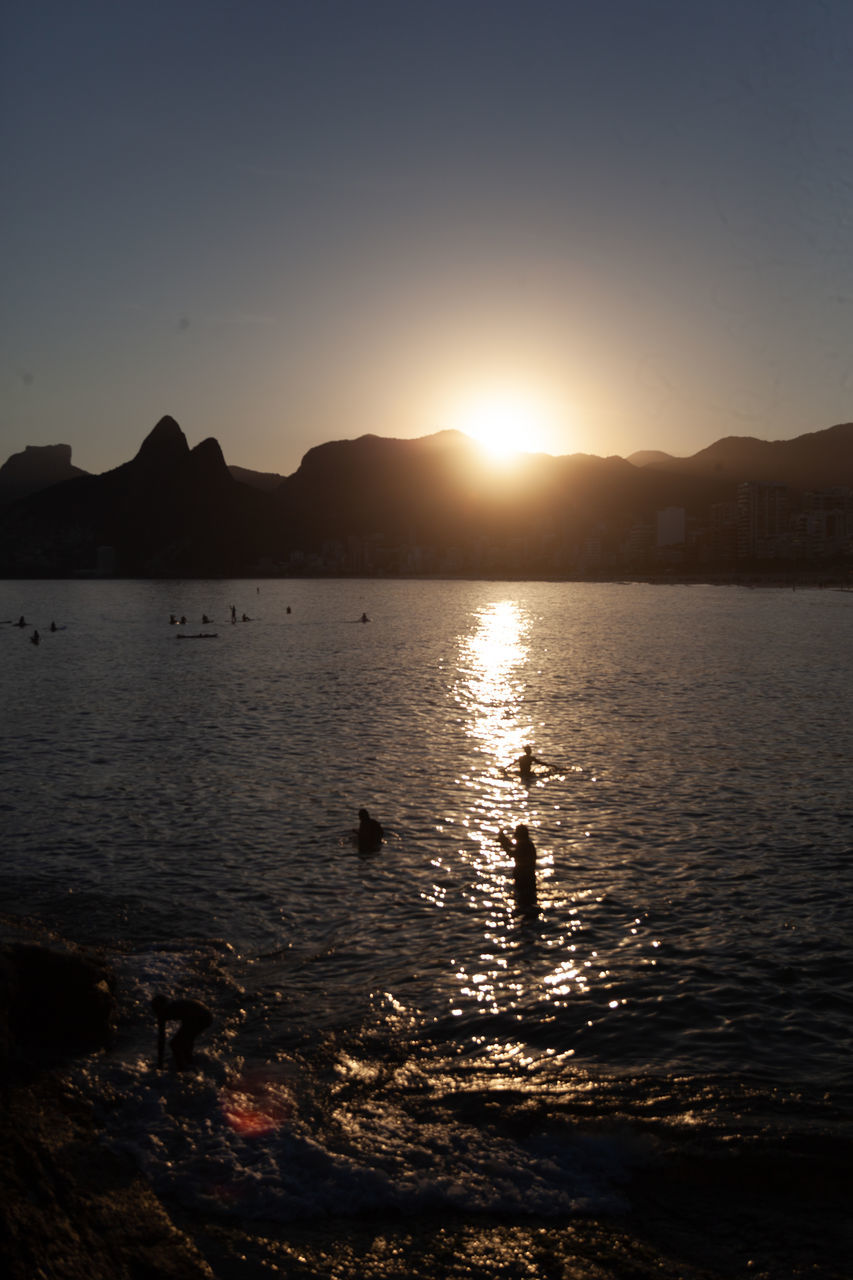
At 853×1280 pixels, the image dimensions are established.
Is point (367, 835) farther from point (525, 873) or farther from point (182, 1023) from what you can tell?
point (182, 1023)

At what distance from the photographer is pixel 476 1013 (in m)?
14.5

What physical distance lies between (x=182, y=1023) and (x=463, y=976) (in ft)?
16.8

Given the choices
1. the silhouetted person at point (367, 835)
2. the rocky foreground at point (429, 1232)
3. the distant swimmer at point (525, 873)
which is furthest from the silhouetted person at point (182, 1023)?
the silhouetted person at point (367, 835)

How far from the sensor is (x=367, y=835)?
76.1 feet

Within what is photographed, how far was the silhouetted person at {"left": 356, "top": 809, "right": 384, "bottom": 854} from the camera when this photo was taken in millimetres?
23109

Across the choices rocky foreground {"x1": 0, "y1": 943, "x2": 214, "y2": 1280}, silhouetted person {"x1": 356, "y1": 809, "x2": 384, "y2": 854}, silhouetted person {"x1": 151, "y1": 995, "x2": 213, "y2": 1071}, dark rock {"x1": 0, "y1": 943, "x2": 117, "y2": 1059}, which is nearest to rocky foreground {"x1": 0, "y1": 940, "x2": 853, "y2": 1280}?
rocky foreground {"x1": 0, "y1": 943, "x2": 214, "y2": 1280}

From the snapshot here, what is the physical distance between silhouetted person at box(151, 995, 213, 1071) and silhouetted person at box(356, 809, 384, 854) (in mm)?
10263

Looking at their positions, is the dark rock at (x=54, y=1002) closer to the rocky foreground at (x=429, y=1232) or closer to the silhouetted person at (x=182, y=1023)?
the silhouetted person at (x=182, y=1023)

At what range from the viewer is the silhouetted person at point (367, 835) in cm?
2311

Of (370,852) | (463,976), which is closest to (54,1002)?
(463,976)

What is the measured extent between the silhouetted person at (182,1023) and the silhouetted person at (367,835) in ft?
33.7

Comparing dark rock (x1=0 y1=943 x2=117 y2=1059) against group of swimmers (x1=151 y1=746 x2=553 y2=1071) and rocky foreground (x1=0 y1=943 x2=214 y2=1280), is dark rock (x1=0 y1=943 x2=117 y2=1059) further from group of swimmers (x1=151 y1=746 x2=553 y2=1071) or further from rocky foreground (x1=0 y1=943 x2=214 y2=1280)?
group of swimmers (x1=151 y1=746 x2=553 y2=1071)

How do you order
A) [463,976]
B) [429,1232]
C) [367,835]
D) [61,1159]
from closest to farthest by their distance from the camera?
1. [429,1232]
2. [61,1159]
3. [463,976]
4. [367,835]

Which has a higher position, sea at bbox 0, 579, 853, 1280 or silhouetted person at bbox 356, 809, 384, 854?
silhouetted person at bbox 356, 809, 384, 854
